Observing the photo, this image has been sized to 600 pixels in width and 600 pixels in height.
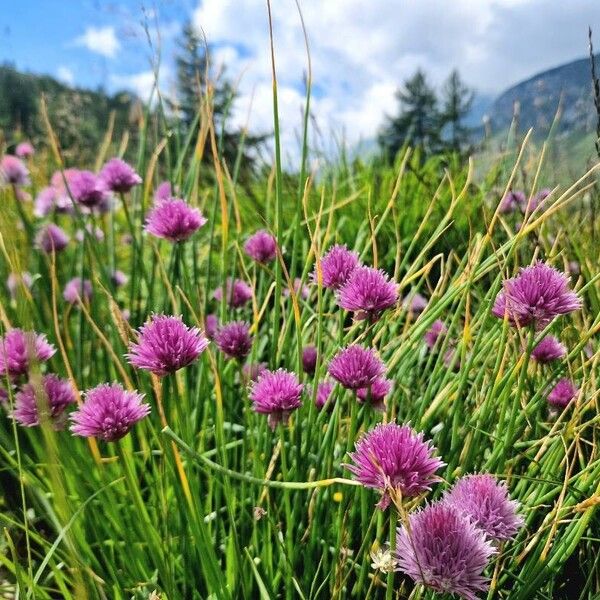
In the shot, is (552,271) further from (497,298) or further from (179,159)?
(179,159)

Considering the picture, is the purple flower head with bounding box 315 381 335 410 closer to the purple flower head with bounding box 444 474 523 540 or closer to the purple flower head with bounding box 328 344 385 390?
the purple flower head with bounding box 328 344 385 390

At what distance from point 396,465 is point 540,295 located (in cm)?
35

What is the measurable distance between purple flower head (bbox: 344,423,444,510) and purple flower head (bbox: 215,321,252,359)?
0.53 metres

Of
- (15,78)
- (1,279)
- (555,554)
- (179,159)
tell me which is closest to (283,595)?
(555,554)

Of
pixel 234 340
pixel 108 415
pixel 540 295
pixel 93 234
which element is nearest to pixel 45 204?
pixel 93 234

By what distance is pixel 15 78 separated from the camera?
135ft

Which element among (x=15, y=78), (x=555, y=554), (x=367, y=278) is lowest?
(x=555, y=554)

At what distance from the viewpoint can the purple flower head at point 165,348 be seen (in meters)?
0.81

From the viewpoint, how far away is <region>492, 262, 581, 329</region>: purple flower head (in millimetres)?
848

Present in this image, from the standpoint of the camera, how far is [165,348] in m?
0.81

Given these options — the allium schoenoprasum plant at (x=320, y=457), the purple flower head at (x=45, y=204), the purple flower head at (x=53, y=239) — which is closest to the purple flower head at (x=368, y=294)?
the allium schoenoprasum plant at (x=320, y=457)

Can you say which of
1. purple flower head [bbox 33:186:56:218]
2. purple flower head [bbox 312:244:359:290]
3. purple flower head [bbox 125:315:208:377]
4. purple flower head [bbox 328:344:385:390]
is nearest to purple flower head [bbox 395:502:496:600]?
purple flower head [bbox 328:344:385:390]

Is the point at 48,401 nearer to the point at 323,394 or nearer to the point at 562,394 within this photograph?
the point at 323,394

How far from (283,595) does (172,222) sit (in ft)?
2.24
